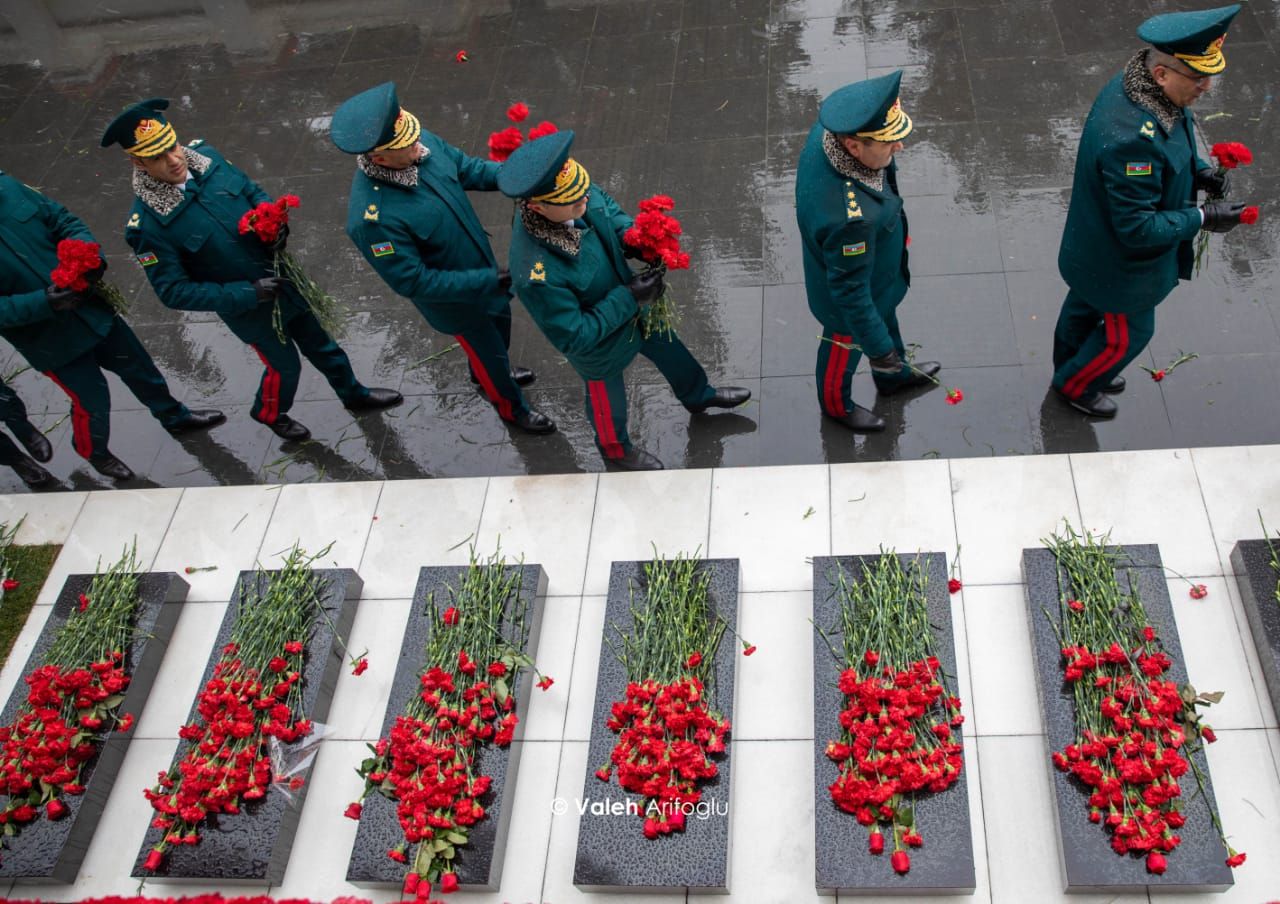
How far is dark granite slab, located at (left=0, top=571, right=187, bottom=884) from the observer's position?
11.1 ft

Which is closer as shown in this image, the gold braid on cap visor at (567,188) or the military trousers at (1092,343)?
the gold braid on cap visor at (567,188)

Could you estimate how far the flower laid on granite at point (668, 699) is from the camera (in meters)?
3.15

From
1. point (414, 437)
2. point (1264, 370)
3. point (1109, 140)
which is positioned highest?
point (1109, 140)

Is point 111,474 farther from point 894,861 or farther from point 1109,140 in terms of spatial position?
point 1109,140

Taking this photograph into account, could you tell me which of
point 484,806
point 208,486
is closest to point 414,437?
point 208,486

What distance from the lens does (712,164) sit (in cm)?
576

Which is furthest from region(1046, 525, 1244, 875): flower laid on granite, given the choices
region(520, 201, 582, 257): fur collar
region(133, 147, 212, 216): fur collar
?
region(133, 147, 212, 216): fur collar

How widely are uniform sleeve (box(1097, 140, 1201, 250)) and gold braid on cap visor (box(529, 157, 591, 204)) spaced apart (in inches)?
65.3

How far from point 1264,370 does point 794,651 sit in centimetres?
236

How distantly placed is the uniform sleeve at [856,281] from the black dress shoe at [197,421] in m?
3.01

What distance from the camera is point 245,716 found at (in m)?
3.45

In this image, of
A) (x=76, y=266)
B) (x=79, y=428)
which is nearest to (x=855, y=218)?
(x=76, y=266)

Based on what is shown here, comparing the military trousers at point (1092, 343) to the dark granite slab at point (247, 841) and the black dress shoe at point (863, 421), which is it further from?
the dark granite slab at point (247, 841)

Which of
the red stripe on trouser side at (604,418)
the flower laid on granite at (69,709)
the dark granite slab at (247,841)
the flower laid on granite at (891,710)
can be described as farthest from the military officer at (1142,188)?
the flower laid on granite at (69,709)
